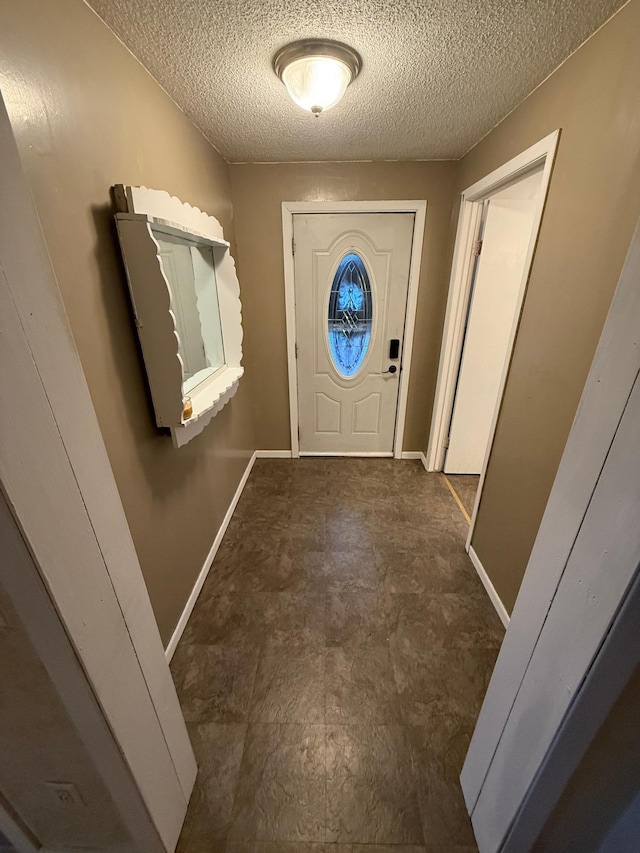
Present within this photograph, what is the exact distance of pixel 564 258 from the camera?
4.15 feet

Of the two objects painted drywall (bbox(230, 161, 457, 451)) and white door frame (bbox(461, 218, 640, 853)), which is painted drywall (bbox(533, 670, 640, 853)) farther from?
painted drywall (bbox(230, 161, 457, 451))

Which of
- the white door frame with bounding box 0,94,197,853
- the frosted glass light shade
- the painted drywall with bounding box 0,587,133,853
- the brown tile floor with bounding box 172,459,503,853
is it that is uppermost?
the frosted glass light shade

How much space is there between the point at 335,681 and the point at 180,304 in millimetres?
1769

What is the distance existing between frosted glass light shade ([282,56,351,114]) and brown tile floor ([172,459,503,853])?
84.8 inches

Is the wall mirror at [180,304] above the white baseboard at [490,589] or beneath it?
above

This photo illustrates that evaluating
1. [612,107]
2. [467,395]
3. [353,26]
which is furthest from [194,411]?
[467,395]

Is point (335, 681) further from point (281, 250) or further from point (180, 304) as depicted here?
point (281, 250)

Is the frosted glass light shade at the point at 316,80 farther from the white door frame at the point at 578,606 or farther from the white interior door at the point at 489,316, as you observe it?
the white door frame at the point at 578,606

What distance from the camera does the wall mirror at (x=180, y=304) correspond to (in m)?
1.12

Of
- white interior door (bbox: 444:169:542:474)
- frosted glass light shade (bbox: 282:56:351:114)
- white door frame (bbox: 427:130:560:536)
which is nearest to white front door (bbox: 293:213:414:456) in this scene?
white door frame (bbox: 427:130:560:536)

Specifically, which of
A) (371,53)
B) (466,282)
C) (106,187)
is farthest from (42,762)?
(466,282)

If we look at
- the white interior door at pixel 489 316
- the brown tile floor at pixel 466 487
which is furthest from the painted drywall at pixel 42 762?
the brown tile floor at pixel 466 487

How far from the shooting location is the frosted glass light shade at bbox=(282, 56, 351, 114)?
1203 mm

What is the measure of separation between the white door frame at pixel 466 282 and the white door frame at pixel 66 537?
167cm
